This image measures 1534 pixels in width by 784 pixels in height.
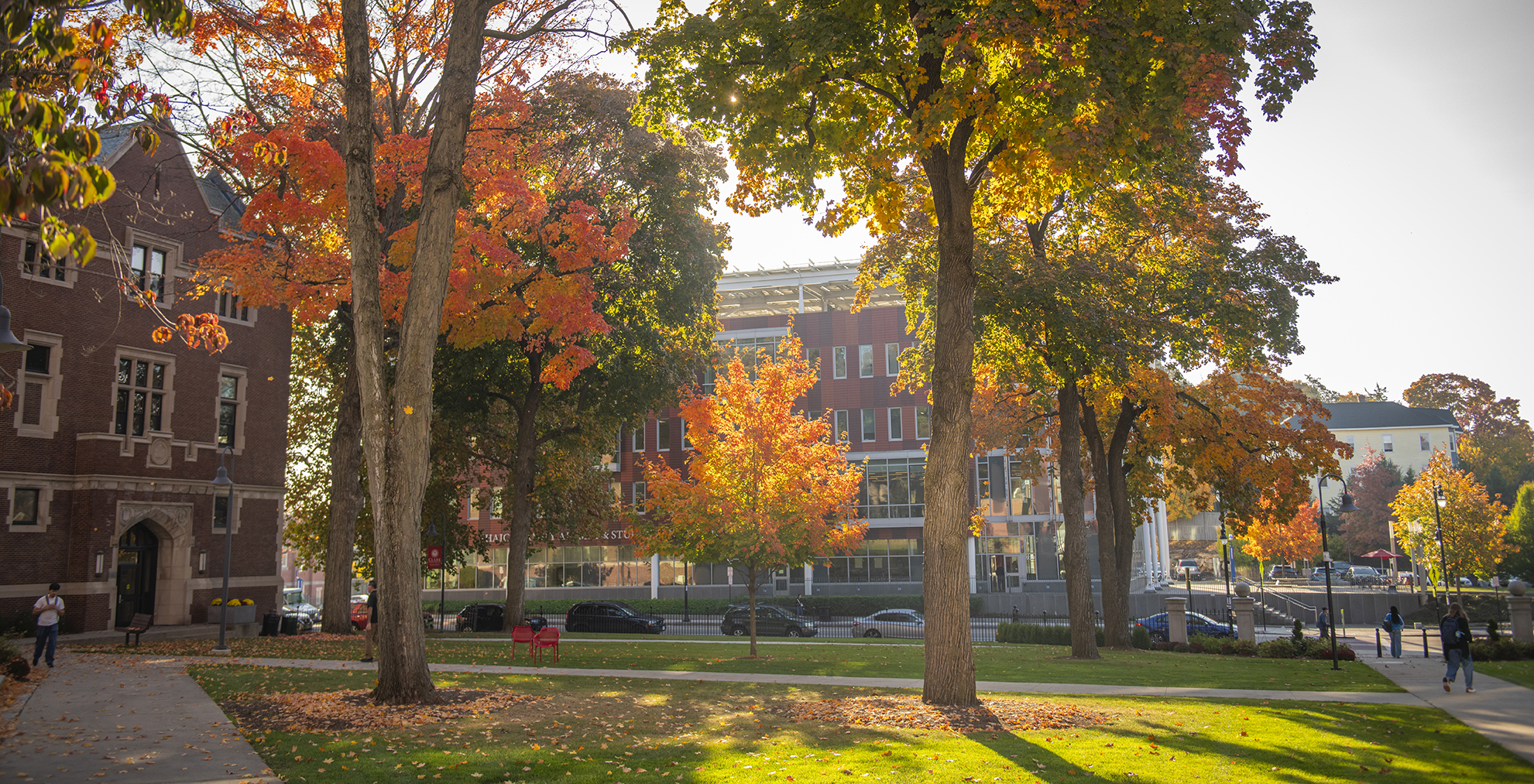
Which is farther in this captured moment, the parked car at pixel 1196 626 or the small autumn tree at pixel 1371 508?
the small autumn tree at pixel 1371 508

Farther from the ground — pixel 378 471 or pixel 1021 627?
pixel 378 471

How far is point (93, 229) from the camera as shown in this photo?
86.3 ft

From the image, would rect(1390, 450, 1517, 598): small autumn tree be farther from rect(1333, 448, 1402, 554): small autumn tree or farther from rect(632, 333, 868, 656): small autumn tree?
rect(632, 333, 868, 656): small autumn tree

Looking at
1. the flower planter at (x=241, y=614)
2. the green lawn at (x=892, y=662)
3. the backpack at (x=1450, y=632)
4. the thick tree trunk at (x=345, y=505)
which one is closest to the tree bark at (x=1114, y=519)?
the green lawn at (x=892, y=662)

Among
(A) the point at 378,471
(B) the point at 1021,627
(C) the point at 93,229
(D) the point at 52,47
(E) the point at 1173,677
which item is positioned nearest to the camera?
(D) the point at 52,47

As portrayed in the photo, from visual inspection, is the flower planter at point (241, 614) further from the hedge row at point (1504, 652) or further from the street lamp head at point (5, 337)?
the hedge row at point (1504, 652)

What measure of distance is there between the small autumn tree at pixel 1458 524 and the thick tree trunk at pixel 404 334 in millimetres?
54936

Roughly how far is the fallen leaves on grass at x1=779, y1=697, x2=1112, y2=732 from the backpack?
787 centimetres

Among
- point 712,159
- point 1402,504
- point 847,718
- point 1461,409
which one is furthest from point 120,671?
point 1461,409

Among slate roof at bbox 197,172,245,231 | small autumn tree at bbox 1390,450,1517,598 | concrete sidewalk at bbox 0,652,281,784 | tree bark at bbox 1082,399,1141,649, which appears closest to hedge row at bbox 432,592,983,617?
tree bark at bbox 1082,399,1141,649

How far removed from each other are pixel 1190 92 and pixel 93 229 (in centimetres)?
2926

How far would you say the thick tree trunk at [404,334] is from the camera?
12.5 m

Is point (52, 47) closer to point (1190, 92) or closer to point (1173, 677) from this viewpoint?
point (1190, 92)

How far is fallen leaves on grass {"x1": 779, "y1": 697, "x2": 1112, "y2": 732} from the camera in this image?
11617 millimetres
